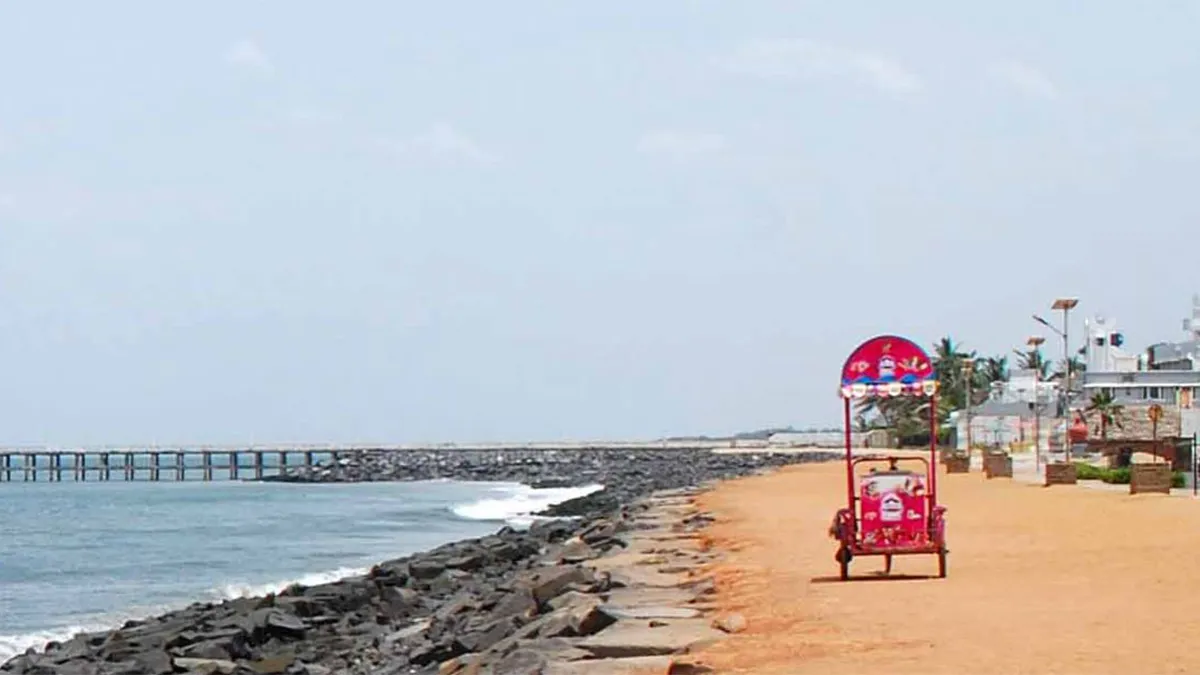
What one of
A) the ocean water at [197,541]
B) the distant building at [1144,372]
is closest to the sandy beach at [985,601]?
the ocean water at [197,541]

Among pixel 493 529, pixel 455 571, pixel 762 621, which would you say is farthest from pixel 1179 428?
pixel 762 621

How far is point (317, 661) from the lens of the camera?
1777 centimetres

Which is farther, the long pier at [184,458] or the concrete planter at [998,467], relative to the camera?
the long pier at [184,458]

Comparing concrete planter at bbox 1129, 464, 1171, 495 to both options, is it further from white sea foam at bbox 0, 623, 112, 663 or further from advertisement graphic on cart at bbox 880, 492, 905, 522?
advertisement graphic on cart at bbox 880, 492, 905, 522

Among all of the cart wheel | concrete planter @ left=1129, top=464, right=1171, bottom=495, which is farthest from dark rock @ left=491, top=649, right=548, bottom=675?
concrete planter @ left=1129, top=464, right=1171, bottom=495

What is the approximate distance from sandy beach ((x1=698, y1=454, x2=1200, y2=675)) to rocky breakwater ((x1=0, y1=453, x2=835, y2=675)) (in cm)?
58

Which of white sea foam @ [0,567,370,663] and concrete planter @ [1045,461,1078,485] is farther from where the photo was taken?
concrete planter @ [1045,461,1078,485]

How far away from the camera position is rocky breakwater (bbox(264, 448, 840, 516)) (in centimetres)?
9188

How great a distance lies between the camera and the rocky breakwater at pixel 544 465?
301 feet

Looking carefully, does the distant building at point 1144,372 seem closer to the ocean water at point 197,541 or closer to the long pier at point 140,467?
the ocean water at point 197,541

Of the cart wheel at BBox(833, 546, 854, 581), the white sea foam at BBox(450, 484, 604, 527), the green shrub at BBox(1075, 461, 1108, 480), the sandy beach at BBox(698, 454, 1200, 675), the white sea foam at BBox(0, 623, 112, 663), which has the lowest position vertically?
the white sea foam at BBox(0, 623, 112, 663)

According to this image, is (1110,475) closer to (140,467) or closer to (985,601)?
(985,601)

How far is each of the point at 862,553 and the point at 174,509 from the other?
60.3m

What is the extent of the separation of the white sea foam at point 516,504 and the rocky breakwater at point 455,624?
2444 centimetres
